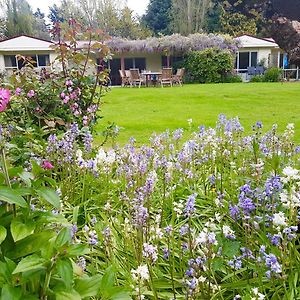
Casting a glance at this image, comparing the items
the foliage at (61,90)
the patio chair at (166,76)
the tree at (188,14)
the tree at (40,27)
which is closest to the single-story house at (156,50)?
the patio chair at (166,76)

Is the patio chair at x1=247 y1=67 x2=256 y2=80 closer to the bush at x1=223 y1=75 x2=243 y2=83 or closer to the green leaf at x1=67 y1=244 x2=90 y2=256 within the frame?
the bush at x1=223 y1=75 x2=243 y2=83

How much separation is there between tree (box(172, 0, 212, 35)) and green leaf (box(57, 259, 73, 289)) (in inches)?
1589

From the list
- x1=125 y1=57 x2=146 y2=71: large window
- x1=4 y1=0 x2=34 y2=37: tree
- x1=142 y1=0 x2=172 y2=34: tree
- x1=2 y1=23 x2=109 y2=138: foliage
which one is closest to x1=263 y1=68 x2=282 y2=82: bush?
x1=125 y1=57 x2=146 y2=71: large window

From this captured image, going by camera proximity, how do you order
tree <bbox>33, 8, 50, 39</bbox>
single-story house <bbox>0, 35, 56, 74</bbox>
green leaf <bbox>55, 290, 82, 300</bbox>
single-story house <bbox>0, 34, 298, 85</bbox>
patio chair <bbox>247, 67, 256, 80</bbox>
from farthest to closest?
tree <bbox>33, 8, 50, 39</bbox> → single-story house <bbox>0, 35, 56, 74</bbox> → patio chair <bbox>247, 67, 256, 80</bbox> → single-story house <bbox>0, 34, 298, 85</bbox> → green leaf <bbox>55, 290, 82, 300</bbox>

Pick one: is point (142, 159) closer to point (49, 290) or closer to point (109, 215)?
point (109, 215)

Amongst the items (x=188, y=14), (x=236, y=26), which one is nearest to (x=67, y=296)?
(x=236, y=26)

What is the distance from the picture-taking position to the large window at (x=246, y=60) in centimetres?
3077

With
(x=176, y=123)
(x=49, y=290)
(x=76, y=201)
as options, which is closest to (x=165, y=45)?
(x=176, y=123)

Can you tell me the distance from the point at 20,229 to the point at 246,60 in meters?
31.5

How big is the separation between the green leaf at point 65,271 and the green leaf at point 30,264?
5cm

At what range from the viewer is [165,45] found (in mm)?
27453

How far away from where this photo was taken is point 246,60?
3100 centimetres

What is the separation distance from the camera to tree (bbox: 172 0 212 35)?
3941 cm

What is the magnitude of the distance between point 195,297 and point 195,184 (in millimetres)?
1691
